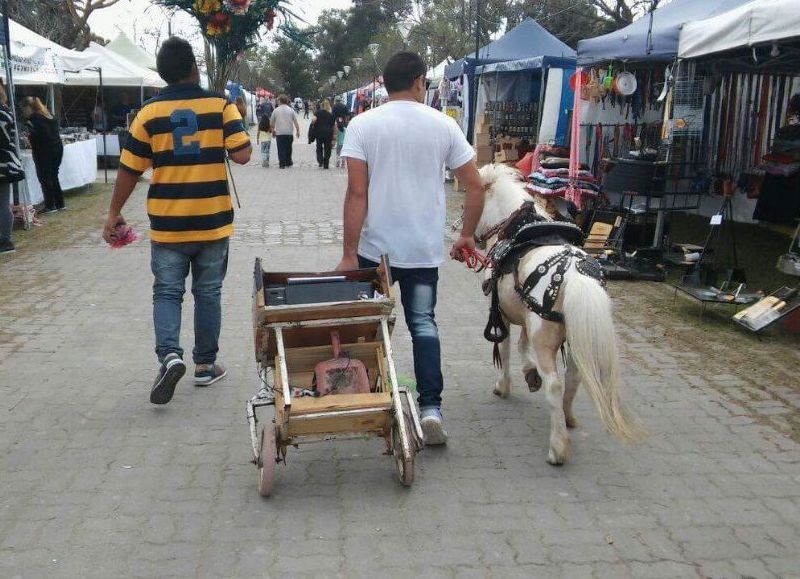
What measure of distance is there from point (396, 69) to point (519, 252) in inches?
45.1

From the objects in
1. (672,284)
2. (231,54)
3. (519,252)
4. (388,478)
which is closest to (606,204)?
(672,284)

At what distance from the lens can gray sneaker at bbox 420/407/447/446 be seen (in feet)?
13.0

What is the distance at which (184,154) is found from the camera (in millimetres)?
4320

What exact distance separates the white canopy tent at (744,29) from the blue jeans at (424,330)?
389cm

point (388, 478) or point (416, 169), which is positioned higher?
point (416, 169)

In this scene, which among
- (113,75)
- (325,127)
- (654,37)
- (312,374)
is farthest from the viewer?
(325,127)

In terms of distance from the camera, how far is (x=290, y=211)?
1284 cm

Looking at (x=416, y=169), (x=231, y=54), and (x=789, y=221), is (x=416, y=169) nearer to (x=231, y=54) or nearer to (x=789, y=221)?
(x=231, y=54)

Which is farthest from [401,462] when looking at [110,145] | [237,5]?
[110,145]

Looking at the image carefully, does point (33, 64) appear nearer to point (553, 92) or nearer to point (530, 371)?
Answer: point (553, 92)

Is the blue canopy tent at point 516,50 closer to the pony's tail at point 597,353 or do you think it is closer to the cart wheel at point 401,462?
the pony's tail at point 597,353

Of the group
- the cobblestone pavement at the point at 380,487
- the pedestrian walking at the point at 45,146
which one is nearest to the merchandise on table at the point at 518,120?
the pedestrian walking at the point at 45,146

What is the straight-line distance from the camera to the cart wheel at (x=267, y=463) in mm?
3393

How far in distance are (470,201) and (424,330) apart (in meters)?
0.72
